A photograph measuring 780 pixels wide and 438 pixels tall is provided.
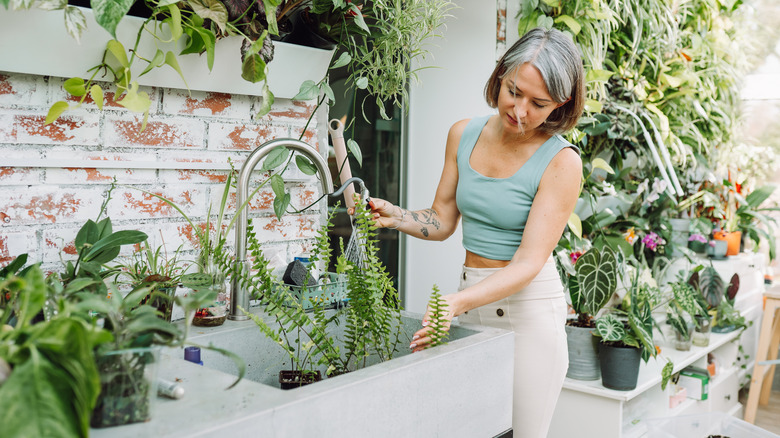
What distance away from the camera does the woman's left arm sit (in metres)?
1.31

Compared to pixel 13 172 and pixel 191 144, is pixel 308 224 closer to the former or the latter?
pixel 191 144

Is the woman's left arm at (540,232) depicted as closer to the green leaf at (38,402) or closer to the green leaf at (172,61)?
the green leaf at (172,61)

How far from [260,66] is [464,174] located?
0.57 meters

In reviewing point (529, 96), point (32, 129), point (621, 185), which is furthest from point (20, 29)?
point (621, 185)

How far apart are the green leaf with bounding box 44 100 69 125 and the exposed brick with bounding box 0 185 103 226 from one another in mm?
136

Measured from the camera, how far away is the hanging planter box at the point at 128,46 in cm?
100

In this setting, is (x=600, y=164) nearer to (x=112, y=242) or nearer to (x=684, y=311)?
(x=684, y=311)

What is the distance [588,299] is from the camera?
2.15 metres

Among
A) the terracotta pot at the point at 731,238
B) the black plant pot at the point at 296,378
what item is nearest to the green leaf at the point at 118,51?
the black plant pot at the point at 296,378

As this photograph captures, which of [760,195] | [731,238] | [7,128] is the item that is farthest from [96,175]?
[760,195]

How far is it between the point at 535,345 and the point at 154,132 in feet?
3.08

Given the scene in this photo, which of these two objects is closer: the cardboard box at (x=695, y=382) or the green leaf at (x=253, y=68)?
the green leaf at (x=253, y=68)

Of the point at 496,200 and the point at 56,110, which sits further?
the point at 496,200

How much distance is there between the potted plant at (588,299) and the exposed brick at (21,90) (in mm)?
1633
